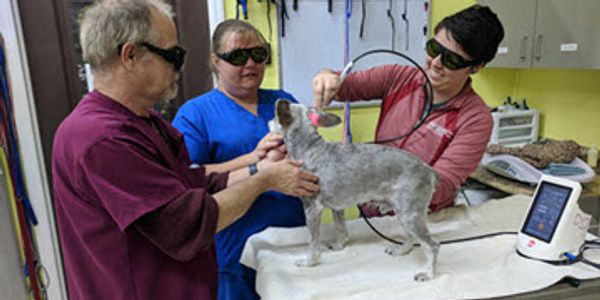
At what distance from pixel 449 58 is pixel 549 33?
126cm

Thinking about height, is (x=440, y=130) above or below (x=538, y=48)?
below

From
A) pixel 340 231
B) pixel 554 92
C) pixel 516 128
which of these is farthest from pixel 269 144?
pixel 554 92

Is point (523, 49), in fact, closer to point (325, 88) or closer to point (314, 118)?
point (325, 88)

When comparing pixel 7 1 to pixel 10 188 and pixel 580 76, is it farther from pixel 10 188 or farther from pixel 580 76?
pixel 580 76

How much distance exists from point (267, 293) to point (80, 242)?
0.46 meters

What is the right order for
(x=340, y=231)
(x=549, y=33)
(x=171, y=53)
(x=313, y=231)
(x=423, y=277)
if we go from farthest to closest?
(x=549, y=33), (x=340, y=231), (x=313, y=231), (x=423, y=277), (x=171, y=53)

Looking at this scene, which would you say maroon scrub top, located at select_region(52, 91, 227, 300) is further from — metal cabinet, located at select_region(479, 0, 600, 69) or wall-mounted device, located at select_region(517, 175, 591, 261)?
metal cabinet, located at select_region(479, 0, 600, 69)

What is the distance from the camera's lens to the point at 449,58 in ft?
4.11

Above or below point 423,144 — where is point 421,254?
below

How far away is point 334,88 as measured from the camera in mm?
1302

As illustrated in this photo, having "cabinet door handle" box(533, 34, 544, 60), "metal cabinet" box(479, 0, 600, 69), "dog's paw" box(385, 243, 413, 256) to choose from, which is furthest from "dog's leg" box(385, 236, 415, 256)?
"cabinet door handle" box(533, 34, 544, 60)

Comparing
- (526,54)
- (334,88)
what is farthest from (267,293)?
(526,54)

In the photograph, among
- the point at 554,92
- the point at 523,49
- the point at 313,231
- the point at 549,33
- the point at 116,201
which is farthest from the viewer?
the point at 554,92

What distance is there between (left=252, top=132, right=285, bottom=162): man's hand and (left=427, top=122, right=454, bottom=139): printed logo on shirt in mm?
522
